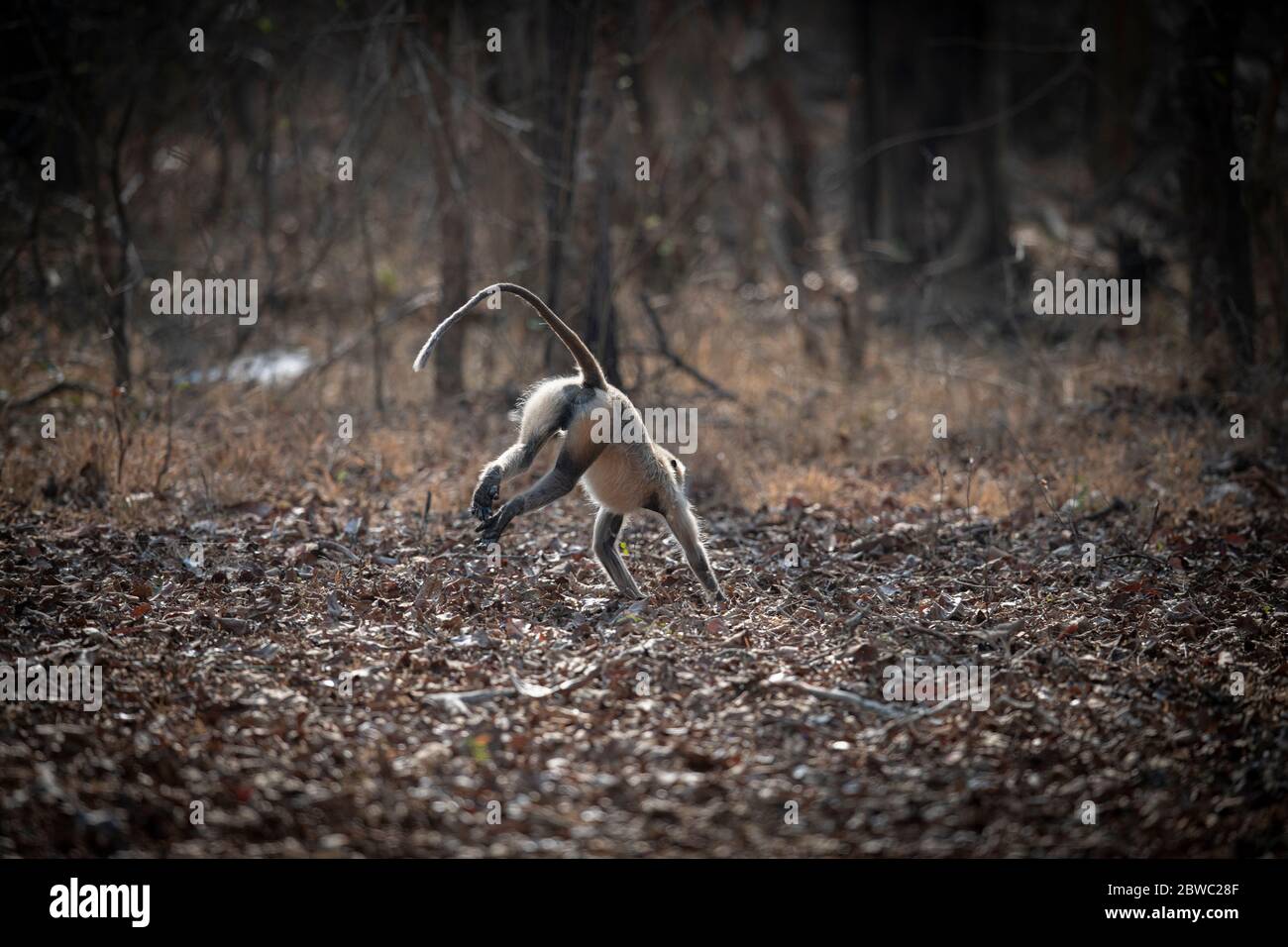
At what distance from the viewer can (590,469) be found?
261 inches

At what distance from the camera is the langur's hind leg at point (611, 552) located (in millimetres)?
6824

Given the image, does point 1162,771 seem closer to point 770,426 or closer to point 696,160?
point 770,426

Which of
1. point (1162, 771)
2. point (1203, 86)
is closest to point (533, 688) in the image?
point (1162, 771)

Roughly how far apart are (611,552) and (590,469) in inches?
23.1

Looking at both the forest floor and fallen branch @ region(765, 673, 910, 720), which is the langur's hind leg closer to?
the forest floor

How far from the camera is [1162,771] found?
478 centimetres
